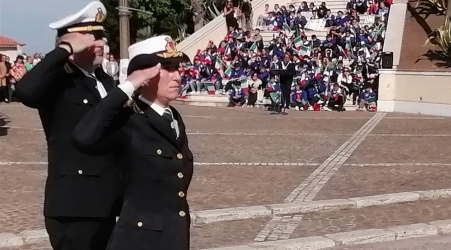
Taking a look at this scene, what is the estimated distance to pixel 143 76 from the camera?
321 cm

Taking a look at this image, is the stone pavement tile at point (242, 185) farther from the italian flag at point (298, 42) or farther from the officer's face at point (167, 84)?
the italian flag at point (298, 42)

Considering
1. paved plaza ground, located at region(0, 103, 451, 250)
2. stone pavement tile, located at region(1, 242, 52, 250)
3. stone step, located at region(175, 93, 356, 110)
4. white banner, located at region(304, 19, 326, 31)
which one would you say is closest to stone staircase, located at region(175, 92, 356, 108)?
stone step, located at region(175, 93, 356, 110)

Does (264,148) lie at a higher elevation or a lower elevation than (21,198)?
lower

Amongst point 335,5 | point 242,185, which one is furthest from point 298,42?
point 242,185

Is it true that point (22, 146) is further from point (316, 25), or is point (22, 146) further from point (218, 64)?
point (316, 25)

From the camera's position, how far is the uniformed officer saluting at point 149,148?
3.23 meters

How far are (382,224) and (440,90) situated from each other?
14751mm

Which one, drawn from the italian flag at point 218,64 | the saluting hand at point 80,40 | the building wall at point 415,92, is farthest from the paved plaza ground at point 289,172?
the italian flag at point 218,64

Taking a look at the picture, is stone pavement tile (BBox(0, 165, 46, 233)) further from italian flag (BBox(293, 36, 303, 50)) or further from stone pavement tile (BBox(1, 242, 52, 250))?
italian flag (BBox(293, 36, 303, 50))

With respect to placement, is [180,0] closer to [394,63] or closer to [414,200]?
[394,63]

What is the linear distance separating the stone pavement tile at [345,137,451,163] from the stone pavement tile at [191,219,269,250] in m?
4.51

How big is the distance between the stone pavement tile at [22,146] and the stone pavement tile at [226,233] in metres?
5.26

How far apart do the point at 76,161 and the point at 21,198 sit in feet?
16.9

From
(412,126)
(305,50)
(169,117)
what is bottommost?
(412,126)
